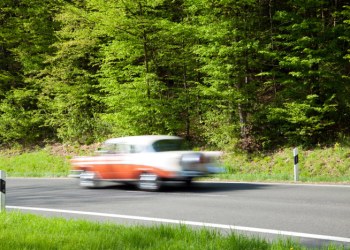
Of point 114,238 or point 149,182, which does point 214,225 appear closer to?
point 114,238

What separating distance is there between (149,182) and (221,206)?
12.0ft

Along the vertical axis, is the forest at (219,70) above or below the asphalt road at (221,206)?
above

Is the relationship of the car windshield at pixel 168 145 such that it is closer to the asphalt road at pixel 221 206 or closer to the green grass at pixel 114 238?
the asphalt road at pixel 221 206

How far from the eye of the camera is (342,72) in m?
21.7

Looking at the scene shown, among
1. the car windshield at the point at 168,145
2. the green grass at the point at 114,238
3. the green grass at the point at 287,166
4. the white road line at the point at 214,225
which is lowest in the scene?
the green grass at the point at 287,166

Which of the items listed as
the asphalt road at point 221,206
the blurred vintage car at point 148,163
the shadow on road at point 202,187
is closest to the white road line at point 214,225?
the asphalt road at point 221,206

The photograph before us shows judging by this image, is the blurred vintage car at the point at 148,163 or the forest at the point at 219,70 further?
the forest at the point at 219,70

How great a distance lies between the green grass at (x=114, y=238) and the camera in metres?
5.91

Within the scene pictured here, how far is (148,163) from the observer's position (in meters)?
13.3

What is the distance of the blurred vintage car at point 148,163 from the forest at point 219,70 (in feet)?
25.1

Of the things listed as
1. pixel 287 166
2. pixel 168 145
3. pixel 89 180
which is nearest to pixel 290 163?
pixel 287 166

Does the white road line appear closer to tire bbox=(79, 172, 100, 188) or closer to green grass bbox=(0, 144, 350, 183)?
tire bbox=(79, 172, 100, 188)

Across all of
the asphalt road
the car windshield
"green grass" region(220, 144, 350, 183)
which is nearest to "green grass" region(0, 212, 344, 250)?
the asphalt road

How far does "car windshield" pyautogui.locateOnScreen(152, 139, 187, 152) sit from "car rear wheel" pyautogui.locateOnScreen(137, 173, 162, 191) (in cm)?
81
